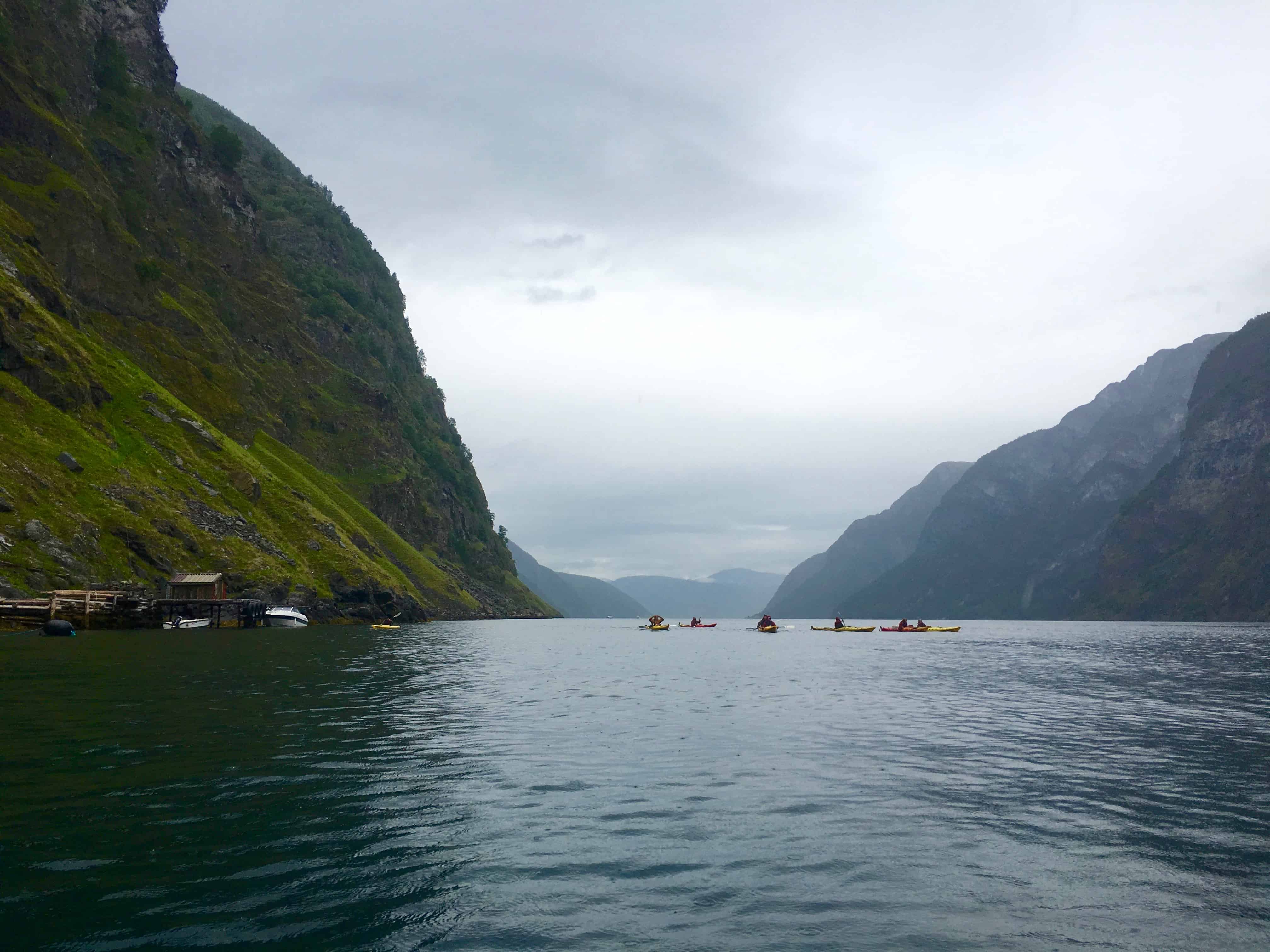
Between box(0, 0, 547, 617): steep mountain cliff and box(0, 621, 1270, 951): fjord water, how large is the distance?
6041cm

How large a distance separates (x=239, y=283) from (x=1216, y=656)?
7455 inches

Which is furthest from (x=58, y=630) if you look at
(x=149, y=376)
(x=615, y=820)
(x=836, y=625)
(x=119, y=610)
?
(x=836, y=625)

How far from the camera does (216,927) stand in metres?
12.4

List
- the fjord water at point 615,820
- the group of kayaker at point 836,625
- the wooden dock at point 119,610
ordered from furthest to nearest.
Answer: the group of kayaker at point 836,625
the wooden dock at point 119,610
the fjord water at point 615,820

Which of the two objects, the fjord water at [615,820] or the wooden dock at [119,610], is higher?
the wooden dock at [119,610]

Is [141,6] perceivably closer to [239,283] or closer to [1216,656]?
[239,283]

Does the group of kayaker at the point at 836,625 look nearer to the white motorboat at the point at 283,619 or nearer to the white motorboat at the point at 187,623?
the white motorboat at the point at 283,619

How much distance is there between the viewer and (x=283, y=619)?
11088 cm

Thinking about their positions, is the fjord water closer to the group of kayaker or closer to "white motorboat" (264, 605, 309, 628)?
"white motorboat" (264, 605, 309, 628)

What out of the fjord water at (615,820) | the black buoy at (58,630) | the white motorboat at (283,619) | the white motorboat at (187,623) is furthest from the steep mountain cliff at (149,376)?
the fjord water at (615,820)

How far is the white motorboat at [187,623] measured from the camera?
95125 millimetres

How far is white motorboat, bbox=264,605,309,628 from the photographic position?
362 feet

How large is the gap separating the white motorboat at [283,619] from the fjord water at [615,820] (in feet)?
218

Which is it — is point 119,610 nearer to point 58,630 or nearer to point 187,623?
point 187,623
